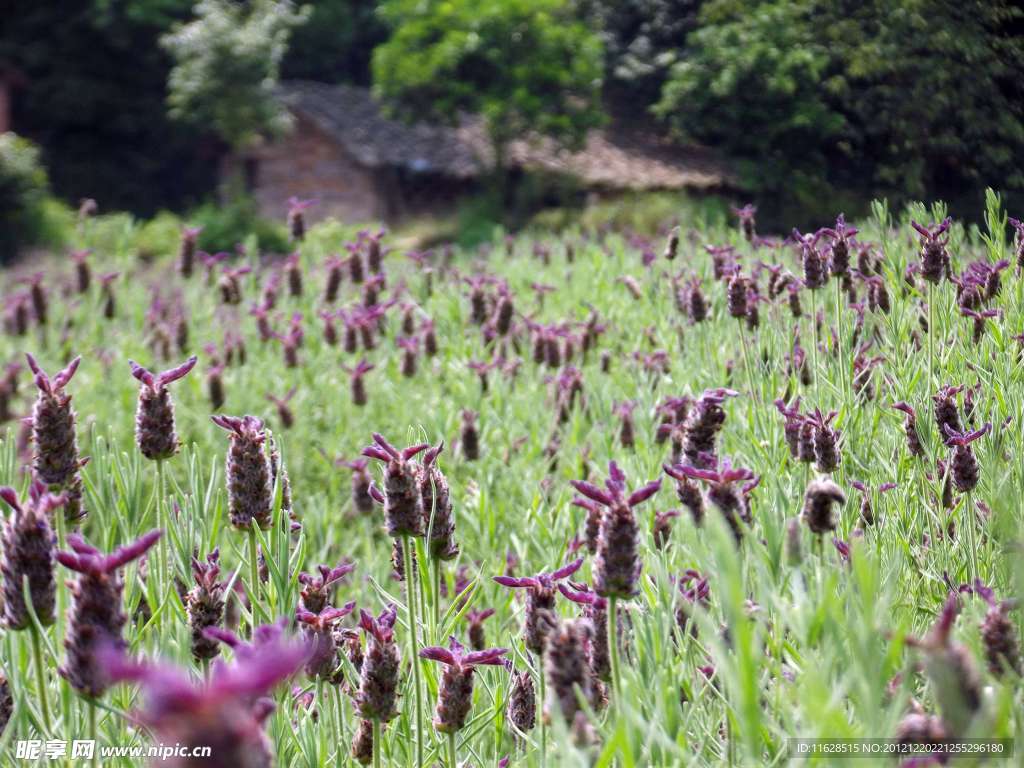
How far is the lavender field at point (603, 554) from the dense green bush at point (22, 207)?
19.0 meters

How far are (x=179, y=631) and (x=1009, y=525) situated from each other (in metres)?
1.18

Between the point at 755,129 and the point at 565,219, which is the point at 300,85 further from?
the point at 755,129

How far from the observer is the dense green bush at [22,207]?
21.2 meters

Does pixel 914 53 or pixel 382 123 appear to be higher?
pixel 914 53

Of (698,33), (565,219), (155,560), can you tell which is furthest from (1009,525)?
(565,219)

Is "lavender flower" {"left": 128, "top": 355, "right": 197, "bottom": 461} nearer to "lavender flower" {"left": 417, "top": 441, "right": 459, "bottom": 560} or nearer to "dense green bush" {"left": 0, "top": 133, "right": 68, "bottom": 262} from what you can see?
"lavender flower" {"left": 417, "top": 441, "right": 459, "bottom": 560}

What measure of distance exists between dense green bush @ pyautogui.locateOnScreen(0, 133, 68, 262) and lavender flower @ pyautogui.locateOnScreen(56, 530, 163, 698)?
21.9 meters

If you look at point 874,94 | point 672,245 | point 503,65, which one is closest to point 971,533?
point 874,94

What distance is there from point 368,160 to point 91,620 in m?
26.3

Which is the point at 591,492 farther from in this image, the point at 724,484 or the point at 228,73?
the point at 228,73

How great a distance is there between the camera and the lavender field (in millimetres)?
1081

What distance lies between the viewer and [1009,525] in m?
1.17

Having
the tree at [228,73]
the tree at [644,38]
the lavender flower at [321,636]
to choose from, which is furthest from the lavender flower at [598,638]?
the tree at [228,73]

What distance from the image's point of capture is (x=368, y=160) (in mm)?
26578
